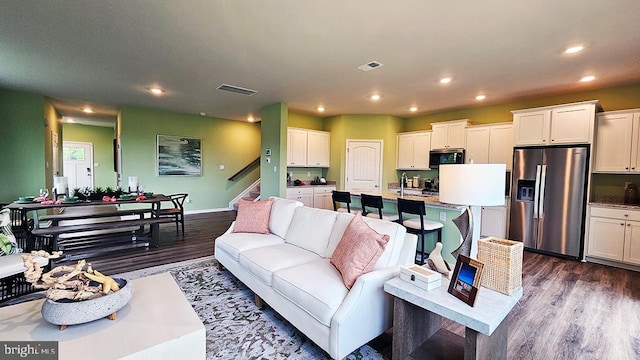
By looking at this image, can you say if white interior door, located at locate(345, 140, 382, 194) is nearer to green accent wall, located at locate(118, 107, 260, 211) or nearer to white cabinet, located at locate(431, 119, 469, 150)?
white cabinet, located at locate(431, 119, 469, 150)

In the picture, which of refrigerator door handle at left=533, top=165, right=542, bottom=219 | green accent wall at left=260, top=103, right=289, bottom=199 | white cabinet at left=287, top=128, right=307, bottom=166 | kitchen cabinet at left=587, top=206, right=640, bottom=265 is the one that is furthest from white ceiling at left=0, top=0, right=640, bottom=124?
kitchen cabinet at left=587, top=206, right=640, bottom=265

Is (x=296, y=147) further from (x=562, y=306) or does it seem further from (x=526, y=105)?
(x=562, y=306)

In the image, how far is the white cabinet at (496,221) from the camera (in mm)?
4871

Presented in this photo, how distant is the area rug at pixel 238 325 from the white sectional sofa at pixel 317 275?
163 mm

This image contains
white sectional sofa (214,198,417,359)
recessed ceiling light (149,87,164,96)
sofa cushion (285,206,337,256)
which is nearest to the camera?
white sectional sofa (214,198,417,359)

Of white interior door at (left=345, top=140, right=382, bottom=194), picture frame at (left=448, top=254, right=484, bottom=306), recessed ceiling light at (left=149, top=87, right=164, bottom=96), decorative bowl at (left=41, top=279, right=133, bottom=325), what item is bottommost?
decorative bowl at (left=41, top=279, right=133, bottom=325)

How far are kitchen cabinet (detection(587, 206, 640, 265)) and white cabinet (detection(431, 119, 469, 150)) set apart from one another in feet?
7.63

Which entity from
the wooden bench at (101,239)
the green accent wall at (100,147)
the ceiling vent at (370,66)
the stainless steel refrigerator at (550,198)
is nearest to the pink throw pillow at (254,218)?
the wooden bench at (101,239)

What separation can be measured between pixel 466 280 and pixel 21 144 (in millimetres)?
7412

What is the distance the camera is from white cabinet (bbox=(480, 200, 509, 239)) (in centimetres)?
487

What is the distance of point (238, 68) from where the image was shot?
373 cm

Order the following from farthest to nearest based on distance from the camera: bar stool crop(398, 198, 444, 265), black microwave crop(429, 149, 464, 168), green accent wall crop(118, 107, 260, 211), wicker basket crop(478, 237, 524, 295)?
green accent wall crop(118, 107, 260, 211) → black microwave crop(429, 149, 464, 168) → bar stool crop(398, 198, 444, 265) → wicker basket crop(478, 237, 524, 295)

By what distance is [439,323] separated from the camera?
2.05m

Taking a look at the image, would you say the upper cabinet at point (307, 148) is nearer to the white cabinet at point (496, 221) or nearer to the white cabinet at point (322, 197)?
the white cabinet at point (322, 197)
